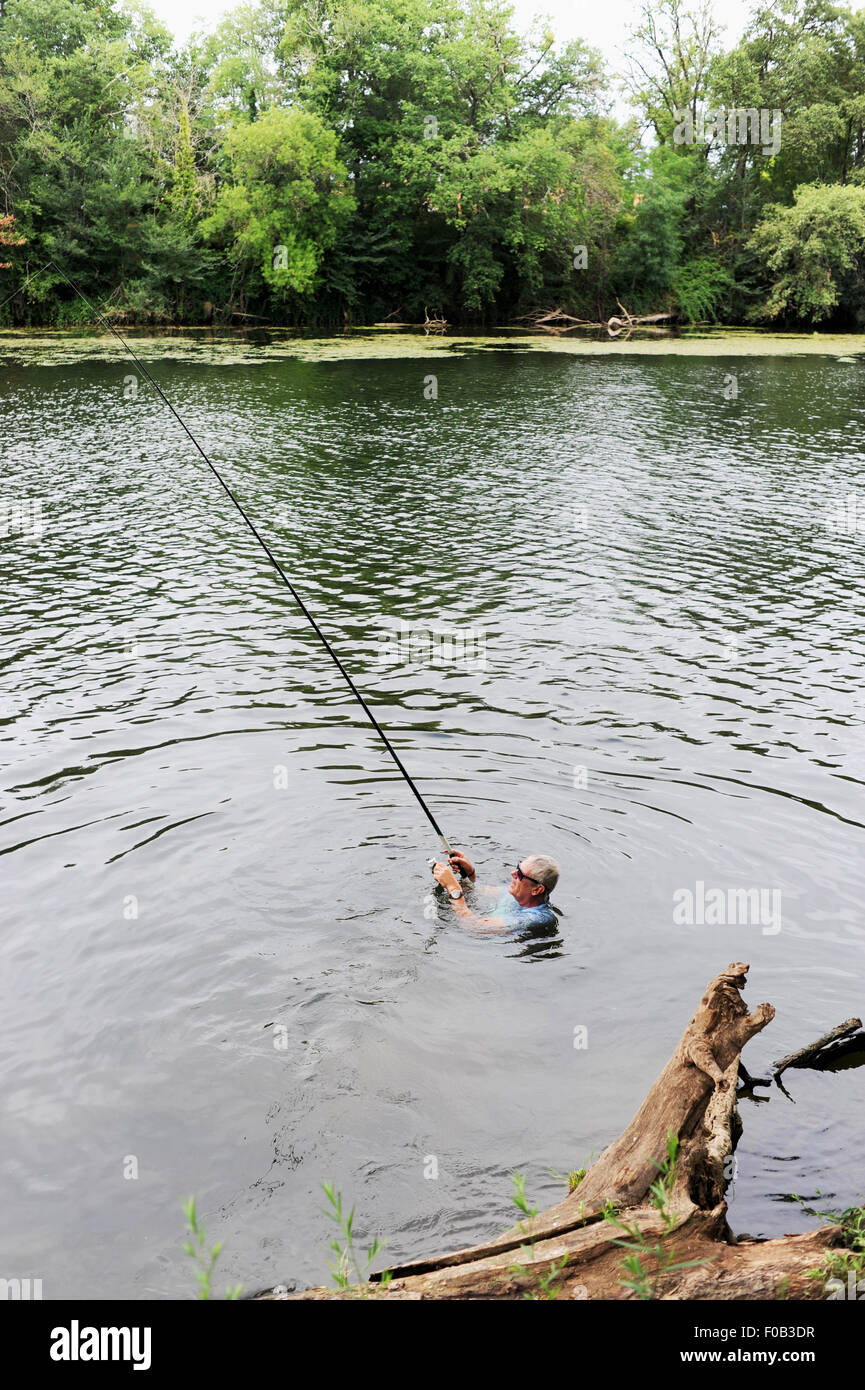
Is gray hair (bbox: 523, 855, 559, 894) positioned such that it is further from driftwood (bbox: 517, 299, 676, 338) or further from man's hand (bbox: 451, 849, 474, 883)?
driftwood (bbox: 517, 299, 676, 338)

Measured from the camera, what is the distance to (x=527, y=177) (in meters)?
53.3

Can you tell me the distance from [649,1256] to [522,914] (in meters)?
4.00

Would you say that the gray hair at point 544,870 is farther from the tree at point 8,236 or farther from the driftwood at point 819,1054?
the tree at point 8,236

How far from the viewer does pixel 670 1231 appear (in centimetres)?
445

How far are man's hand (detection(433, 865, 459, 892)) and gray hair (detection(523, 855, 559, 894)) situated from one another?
2.10 feet

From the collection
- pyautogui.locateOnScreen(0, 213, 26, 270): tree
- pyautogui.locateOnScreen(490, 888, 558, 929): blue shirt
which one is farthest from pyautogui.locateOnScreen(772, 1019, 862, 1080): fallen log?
pyautogui.locateOnScreen(0, 213, 26, 270): tree

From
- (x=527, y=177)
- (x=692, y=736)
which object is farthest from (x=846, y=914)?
(x=527, y=177)

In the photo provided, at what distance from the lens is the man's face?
8203mm

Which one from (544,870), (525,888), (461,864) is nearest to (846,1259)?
(544,870)

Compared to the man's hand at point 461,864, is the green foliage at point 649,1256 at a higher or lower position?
lower

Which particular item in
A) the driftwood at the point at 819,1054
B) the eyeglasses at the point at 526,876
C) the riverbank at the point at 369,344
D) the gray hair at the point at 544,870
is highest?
the riverbank at the point at 369,344

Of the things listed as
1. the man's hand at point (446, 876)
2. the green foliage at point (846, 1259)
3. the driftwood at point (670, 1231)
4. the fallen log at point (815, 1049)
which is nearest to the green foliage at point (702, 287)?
the man's hand at point (446, 876)

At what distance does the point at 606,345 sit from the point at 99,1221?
50.5 m

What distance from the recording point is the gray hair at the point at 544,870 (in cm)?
813
